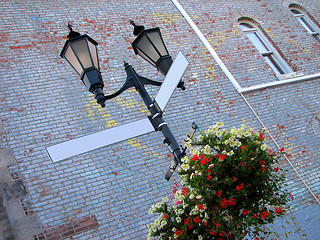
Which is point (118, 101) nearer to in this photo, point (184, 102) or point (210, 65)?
point (184, 102)

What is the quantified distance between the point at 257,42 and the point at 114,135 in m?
8.27

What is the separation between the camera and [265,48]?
10102 mm

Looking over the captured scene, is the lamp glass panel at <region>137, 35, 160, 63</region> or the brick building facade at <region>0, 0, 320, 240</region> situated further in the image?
the brick building facade at <region>0, 0, 320, 240</region>

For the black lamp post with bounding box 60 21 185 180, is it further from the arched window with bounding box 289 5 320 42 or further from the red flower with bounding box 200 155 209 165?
the arched window with bounding box 289 5 320 42

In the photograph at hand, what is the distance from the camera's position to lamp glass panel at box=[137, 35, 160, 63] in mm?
3652

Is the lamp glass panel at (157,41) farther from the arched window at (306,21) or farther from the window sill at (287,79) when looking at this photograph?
the arched window at (306,21)

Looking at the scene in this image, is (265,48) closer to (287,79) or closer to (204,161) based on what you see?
(287,79)

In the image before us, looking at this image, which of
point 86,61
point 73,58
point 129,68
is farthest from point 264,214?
point 73,58

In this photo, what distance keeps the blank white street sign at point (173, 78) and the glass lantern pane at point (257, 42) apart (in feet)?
25.3

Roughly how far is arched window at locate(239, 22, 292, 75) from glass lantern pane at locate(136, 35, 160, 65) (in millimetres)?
6957

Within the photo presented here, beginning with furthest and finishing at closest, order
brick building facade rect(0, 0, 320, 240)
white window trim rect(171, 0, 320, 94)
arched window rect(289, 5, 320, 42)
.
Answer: arched window rect(289, 5, 320, 42), white window trim rect(171, 0, 320, 94), brick building facade rect(0, 0, 320, 240)

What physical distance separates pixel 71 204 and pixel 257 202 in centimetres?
341

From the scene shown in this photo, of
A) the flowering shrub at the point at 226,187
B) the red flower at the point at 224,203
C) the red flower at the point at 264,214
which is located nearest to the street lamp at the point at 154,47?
the flowering shrub at the point at 226,187

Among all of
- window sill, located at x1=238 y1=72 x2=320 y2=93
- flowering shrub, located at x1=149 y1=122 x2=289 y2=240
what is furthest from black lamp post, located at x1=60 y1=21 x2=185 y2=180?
window sill, located at x1=238 y1=72 x2=320 y2=93
